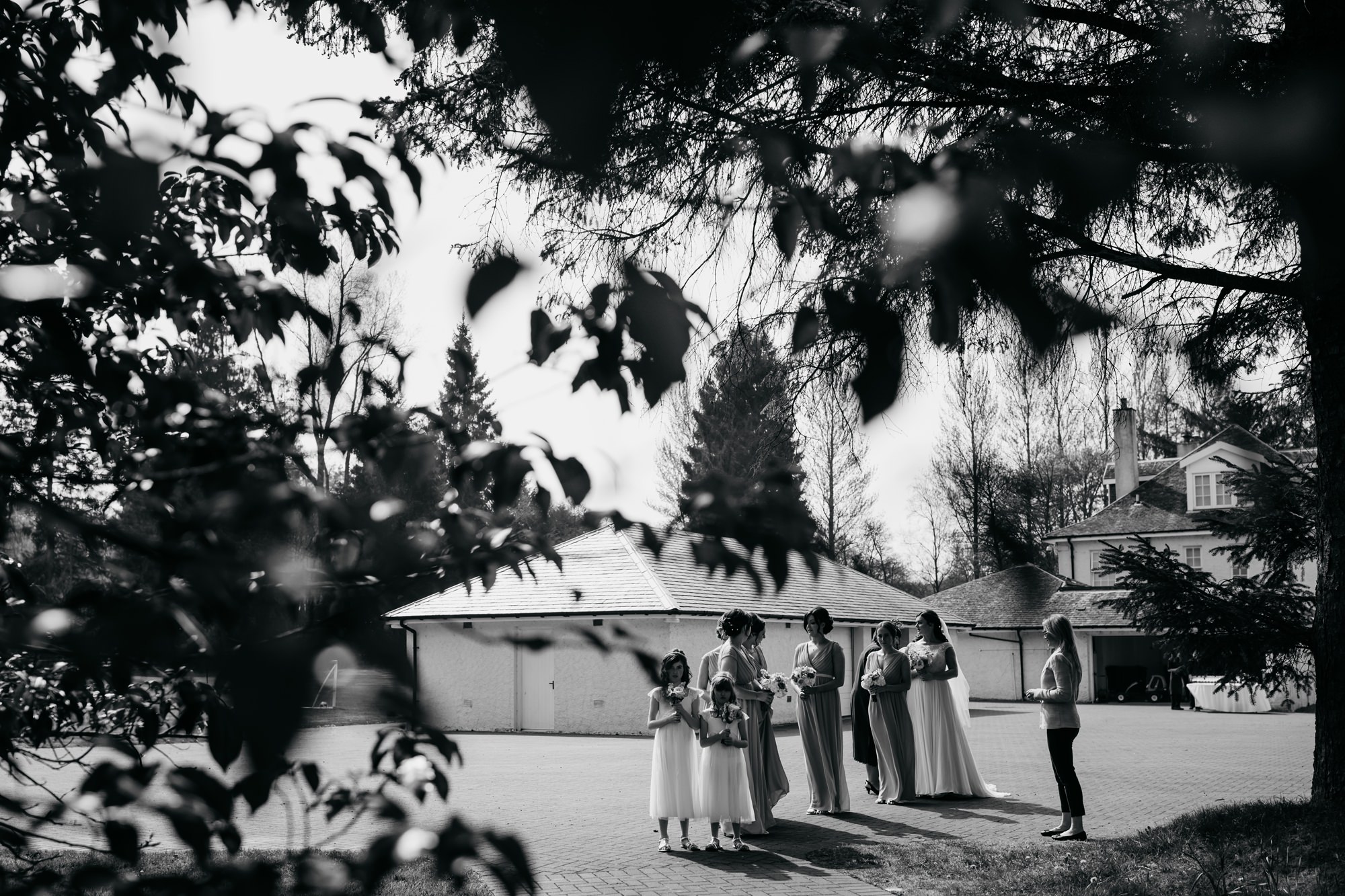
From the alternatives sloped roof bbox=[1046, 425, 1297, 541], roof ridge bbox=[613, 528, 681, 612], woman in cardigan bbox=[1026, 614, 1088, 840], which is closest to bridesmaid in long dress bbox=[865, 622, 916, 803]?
woman in cardigan bbox=[1026, 614, 1088, 840]

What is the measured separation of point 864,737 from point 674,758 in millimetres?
4569

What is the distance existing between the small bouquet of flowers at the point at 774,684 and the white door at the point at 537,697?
1667 centimetres

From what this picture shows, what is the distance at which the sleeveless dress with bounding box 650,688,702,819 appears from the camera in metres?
9.81

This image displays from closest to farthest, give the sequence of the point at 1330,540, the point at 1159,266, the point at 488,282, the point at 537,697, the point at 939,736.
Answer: the point at 488,282 < the point at 1159,266 < the point at 1330,540 < the point at 939,736 < the point at 537,697

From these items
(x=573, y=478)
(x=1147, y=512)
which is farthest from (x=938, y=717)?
(x=1147, y=512)

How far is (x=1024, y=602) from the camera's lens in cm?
4616

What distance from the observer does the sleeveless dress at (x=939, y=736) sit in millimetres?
12453

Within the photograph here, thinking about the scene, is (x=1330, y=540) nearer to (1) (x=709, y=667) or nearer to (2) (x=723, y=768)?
(2) (x=723, y=768)

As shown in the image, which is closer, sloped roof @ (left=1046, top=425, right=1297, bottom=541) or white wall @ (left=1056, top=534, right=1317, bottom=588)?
white wall @ (left=1056, top=534, right=1317, bottom=588)

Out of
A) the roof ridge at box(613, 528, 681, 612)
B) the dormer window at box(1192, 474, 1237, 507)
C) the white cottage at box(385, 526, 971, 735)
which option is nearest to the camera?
the roof ridge at box(613, 528, 681, 612)

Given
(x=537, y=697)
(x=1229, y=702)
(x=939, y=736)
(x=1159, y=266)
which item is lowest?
(x=1229, y=702)

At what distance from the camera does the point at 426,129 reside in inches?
140

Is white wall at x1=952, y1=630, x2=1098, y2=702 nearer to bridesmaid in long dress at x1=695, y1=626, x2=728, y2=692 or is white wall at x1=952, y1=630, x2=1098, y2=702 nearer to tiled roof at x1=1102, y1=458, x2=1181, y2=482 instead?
tiled roof at x1=1102, y1=458, x2=1181, y2=482

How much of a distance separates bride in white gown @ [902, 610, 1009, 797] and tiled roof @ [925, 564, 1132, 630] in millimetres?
31483
